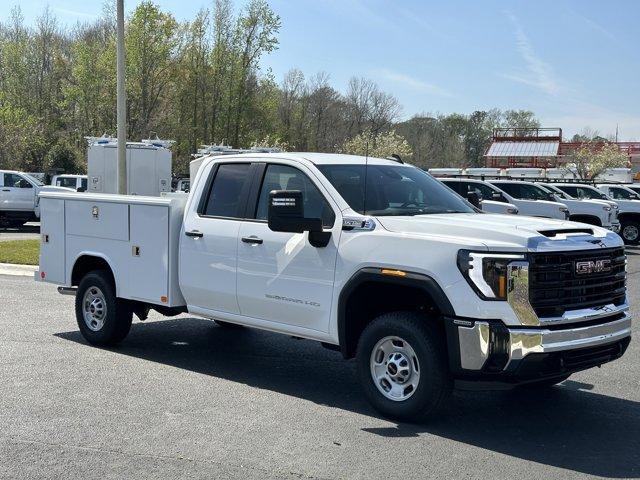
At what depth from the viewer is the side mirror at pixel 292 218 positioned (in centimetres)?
610

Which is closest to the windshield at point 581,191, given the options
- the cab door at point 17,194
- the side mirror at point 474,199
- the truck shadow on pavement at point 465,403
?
the cab door at point 17,194

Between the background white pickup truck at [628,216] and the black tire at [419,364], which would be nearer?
the black tire at [419,364]

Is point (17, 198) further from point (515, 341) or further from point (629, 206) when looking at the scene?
point (515, 341)

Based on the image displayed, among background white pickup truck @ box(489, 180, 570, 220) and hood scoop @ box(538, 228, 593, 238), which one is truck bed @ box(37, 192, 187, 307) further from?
background white pickup truck @ box(489, 180, 570, 220)

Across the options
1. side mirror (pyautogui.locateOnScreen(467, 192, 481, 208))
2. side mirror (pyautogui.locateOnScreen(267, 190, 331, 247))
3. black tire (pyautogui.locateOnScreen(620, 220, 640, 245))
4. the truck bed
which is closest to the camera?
side mirror (pyautogui.locateOnScreen(267, 190, 331, 247))

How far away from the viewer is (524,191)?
81.3 ft

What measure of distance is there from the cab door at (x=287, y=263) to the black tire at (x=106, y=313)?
1934mm

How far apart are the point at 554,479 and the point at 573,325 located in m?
1.24

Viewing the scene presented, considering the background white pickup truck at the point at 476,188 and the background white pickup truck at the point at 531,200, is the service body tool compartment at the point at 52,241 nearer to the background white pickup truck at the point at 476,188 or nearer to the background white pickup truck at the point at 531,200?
the background white pickup truck at the point at 476,188

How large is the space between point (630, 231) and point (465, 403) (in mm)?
22282

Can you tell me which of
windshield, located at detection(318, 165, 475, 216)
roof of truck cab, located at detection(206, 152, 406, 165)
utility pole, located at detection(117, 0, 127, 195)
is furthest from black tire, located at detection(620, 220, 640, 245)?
roof of truck cab, located at detection(206, 152, 406, 165)

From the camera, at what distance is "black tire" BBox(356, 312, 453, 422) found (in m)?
5.63

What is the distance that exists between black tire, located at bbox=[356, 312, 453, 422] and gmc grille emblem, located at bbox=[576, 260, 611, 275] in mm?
1102

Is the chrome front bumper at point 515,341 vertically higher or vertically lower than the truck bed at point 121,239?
lower
